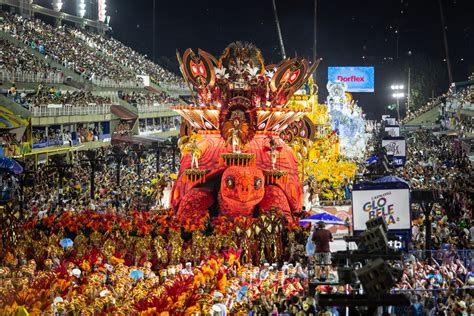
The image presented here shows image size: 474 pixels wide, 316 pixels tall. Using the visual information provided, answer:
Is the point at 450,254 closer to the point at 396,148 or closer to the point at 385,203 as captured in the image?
the point at 385,203

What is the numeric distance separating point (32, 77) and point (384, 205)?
3355 cm

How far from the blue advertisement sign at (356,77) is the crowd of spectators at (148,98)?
18788 millimetres

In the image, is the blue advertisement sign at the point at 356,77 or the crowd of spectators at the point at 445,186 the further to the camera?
the blue advertisement sign at the point at 356,77

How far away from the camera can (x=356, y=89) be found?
84.6 meters

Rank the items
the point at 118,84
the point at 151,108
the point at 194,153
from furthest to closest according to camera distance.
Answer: the point at 118,84 < the point at 151,108 < the point at 194,153

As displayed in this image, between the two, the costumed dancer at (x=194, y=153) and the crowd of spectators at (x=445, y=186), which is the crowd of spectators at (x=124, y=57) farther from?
the costumed dancer at (x=194, y=153)

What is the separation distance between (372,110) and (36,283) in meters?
84.8

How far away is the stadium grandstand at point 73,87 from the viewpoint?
39.9 m

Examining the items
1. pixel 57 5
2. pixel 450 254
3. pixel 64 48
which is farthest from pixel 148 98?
pixel 450 254

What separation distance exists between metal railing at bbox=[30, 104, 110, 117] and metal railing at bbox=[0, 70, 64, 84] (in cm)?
318

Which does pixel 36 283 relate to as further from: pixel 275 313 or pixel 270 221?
pixel 270 221

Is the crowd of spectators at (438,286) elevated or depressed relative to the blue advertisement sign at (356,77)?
depressed

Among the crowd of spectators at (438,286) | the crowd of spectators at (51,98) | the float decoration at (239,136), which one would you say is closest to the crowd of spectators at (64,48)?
the crowd of spectators at (51,98)

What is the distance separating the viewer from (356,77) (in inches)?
3319
